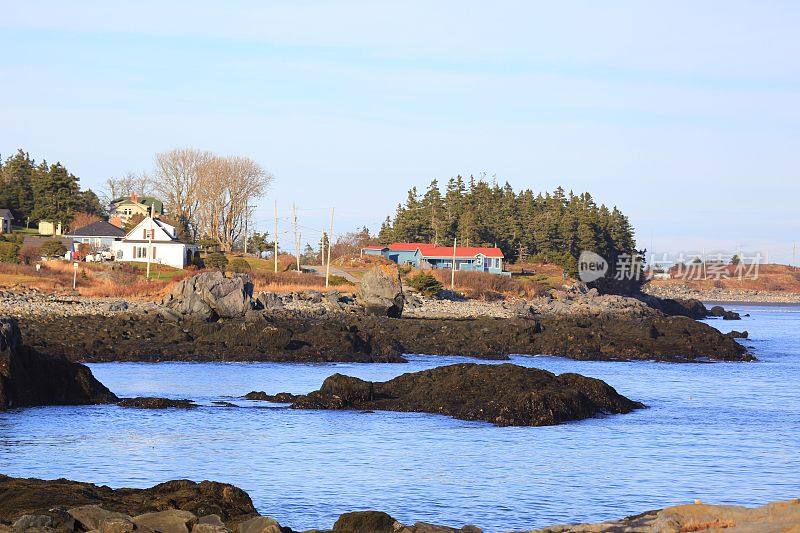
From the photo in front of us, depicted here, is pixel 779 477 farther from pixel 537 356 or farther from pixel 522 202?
pixel 522 202

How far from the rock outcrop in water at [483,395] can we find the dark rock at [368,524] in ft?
44.2

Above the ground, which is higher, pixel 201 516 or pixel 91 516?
pixel 91 516

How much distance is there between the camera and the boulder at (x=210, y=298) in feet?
168

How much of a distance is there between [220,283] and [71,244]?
3908cm

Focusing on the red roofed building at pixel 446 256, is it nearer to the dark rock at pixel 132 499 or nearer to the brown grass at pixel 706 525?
the dark rock at pixel 132 499

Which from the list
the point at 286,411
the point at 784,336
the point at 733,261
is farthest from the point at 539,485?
the point at 733,261

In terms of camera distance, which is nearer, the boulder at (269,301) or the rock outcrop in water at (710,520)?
the rock outcrop in water at (710,520)

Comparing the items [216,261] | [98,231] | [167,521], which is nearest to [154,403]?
[167,521]

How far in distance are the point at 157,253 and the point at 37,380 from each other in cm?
5962

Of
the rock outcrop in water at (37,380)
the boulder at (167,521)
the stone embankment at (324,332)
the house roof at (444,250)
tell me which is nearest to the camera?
the boulder at (167,521)

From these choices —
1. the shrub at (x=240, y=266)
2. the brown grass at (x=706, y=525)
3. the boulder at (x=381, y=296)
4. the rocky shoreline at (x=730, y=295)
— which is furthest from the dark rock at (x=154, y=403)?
the rocky shoreline at (x=730, y=295)

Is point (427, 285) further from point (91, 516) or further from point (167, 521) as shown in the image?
point (167, 521)

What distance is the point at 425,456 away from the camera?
21750mm

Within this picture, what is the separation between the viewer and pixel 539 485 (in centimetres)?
1909
